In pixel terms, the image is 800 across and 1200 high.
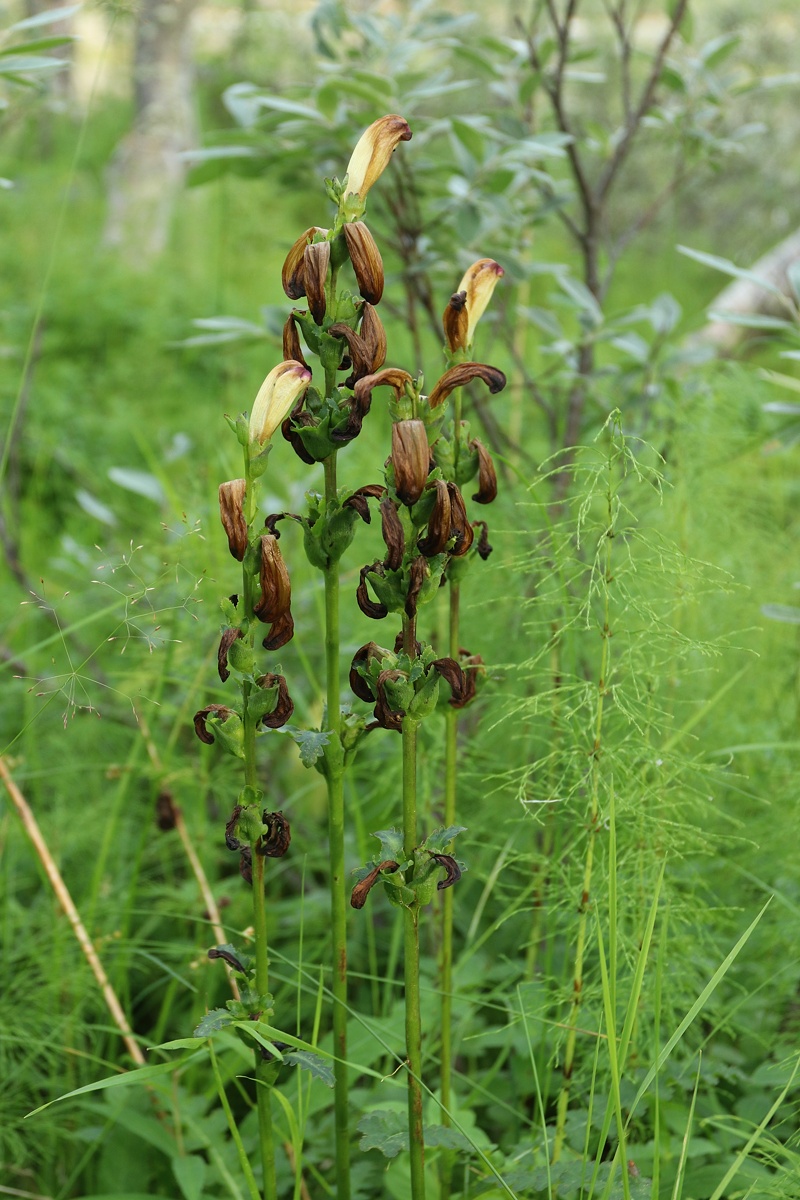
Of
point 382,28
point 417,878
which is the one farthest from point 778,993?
point 382,28

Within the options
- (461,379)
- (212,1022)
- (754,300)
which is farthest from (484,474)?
(754,300)

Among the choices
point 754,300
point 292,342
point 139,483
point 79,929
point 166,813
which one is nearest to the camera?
point 292,342

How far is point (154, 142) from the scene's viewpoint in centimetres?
774

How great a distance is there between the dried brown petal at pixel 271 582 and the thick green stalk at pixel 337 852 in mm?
50

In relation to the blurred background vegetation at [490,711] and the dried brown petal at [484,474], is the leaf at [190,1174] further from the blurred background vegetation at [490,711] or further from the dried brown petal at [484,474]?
the dried brown petal at [484,474]

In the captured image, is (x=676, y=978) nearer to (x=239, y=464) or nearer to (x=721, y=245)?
(x=239, y=464)

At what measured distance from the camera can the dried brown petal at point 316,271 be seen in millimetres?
895

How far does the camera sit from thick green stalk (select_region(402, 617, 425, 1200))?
94cm

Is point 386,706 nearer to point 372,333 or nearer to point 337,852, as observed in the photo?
point 337,852

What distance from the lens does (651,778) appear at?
1612 mm

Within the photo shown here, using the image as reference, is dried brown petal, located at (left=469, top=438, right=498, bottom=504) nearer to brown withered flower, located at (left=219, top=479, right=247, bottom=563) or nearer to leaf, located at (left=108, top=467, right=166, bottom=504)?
brown withered flower, located at (left=219, top=479, right=247, bottom=563)

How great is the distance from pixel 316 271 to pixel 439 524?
0.24 metres

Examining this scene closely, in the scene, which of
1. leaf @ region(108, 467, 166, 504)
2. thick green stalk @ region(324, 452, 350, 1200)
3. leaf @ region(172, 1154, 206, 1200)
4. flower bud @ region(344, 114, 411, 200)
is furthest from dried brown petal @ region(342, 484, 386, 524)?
leaf @ region(108, 467, 166, 504)

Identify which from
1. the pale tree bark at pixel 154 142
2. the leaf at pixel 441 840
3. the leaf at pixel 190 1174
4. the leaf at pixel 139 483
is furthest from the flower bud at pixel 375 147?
the pale tree bark at pixel 154 142
